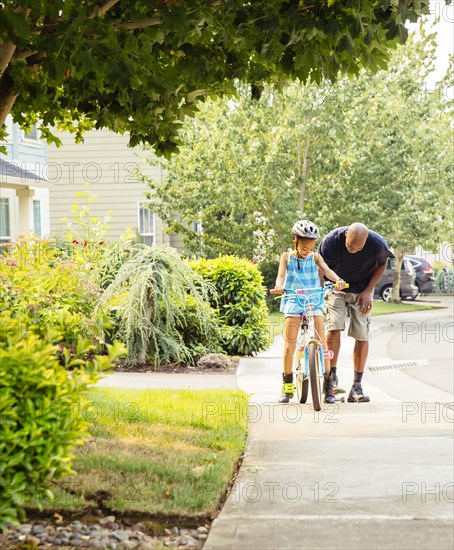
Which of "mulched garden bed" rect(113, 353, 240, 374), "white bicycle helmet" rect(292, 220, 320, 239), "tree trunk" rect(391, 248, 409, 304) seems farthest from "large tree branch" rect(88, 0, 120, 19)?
"tree trunk" rect(391, 248, 409, 304)

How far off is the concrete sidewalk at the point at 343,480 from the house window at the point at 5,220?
51.1 feet

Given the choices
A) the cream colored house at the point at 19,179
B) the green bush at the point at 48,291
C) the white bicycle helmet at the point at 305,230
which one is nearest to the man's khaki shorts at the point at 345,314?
the white bicycle helmet at the point at 305,230

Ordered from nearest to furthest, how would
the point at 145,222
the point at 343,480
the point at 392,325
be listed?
the point at 343,480 < the point at 392,325 < the point at 145,222

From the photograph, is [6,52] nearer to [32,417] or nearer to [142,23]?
[142,23]

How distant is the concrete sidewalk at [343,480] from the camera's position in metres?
5.38

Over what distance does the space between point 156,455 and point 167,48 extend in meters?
3.03

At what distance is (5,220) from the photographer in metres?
25.8

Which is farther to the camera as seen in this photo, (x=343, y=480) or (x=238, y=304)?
(x=238, y=304)

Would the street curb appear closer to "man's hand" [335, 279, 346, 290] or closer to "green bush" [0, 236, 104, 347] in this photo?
"green bush" [0, 236, 104, 347]

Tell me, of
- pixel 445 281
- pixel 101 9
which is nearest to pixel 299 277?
pixel 101 9

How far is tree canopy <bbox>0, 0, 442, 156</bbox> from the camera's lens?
579 cm

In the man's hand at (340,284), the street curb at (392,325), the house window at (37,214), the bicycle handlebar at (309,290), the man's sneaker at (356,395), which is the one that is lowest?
the street curb at (392,325)

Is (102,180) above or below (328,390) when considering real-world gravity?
above

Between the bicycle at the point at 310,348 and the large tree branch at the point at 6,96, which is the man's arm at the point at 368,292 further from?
the large tree branch at the point at 6,96
